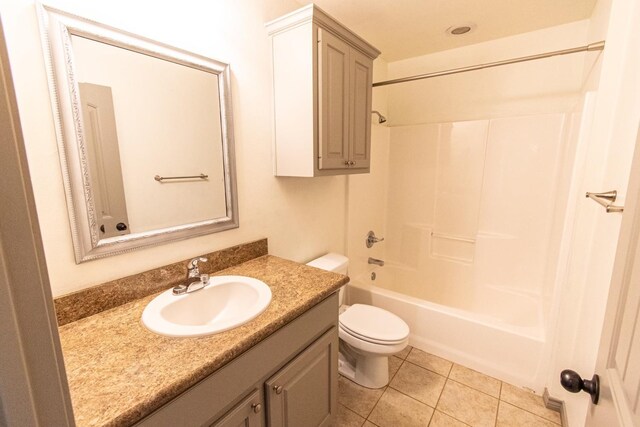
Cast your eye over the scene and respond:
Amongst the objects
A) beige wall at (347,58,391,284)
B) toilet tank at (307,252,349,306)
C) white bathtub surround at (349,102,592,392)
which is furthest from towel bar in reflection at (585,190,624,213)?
beige wall at (347,58,391,284)

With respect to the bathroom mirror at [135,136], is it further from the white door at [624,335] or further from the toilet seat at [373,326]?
the white door at [624,335]

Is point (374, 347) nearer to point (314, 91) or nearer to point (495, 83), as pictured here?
point (314, 91)

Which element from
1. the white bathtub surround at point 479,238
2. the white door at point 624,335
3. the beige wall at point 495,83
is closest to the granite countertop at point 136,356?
the white door at point 624,335

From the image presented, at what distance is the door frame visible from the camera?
290mm

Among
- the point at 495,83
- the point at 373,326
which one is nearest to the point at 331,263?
the point at 373,326

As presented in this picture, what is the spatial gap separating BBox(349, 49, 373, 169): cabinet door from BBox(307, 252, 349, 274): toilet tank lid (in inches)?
25.1

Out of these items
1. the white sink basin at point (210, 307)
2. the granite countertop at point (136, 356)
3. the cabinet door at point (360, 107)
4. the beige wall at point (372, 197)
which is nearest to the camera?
the granite countertop at point (136, 356)

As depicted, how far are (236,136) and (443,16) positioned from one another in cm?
156

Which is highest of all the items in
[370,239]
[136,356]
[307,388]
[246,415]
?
[136,356]

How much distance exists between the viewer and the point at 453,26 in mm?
1980

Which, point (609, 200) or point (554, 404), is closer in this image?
point (609, 200)

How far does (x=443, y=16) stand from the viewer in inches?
72.6

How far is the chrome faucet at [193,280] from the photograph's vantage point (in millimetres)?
1144

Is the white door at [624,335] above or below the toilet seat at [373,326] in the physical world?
above
